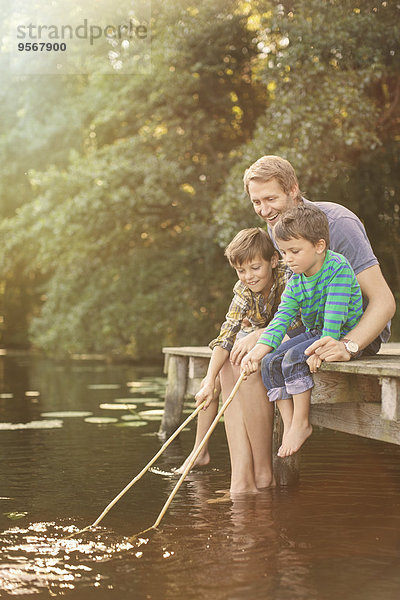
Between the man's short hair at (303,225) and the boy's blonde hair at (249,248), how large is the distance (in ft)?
1.34

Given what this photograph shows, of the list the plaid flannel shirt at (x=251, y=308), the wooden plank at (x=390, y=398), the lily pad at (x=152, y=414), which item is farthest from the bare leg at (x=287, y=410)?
the lily pad at (x=152, y=414)

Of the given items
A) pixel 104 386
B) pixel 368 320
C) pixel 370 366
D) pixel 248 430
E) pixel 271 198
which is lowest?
pixel 104 386

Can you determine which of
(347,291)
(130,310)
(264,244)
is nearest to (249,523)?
(347,291)

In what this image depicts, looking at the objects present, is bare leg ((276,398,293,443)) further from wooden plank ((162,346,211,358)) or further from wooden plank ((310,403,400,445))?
wooden plank ((162,346,211,358))

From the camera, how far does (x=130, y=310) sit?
62.1 feet

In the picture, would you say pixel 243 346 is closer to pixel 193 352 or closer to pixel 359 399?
pixel 359 399

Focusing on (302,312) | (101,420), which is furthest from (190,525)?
(101,420)

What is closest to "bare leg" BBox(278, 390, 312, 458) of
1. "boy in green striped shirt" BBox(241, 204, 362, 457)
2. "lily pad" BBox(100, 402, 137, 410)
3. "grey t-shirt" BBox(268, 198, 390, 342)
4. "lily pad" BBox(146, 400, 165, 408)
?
"boy in green striped shirt" BBox(241, 204, 362, 457)

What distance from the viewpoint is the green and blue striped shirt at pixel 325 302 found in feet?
13.0

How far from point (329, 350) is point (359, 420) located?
1.37 feet

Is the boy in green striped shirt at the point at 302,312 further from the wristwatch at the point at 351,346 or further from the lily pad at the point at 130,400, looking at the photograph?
the lily pad at the point at 130,400

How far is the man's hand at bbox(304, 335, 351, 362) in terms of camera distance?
12.8 ft

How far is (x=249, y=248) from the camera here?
444 cm

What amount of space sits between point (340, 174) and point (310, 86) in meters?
1.36
